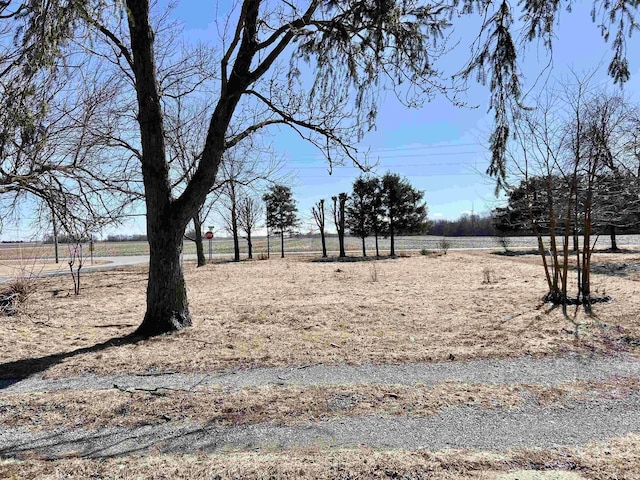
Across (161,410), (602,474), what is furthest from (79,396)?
(602,474)

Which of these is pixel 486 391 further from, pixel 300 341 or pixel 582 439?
pixel 300 341

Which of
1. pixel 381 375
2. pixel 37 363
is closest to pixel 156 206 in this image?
pixel 37 363

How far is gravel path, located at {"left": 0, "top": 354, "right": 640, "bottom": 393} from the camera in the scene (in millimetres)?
3975

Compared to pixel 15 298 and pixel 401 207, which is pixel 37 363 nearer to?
pixel 15 298

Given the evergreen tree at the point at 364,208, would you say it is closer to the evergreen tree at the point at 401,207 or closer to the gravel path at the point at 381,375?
the evergreen tree at the point at 401,207

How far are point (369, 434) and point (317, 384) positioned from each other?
1.15 m

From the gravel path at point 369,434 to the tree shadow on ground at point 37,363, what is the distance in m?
1.59

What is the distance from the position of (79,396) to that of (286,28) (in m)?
4.87

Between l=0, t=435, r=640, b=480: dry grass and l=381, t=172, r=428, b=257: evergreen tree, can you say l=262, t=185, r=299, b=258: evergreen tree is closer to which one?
l=381, t=172, r=428, b=257: evergreen tree

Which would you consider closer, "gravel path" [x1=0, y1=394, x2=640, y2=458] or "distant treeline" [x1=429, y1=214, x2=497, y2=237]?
"gravel path" [x1=0, y1=394, x2=640, y2=458]

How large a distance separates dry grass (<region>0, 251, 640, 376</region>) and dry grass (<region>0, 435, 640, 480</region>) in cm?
197

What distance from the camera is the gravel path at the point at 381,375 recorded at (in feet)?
13.0

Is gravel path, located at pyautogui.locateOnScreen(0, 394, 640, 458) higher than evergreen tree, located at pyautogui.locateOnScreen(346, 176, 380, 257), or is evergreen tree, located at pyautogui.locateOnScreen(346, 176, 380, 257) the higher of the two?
evergreen tree, located at pyautogui.locateOnScreen(346, 176, 380, 257)

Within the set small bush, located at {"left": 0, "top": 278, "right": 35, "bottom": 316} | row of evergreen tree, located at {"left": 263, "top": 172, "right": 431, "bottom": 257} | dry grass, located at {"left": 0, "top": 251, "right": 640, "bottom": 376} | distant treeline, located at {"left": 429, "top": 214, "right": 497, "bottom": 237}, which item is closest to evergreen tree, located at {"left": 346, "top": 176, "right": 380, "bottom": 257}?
row of evergreen tree, located at {"left": 263, "top": 172, "right": 431, "bottom": 257}
